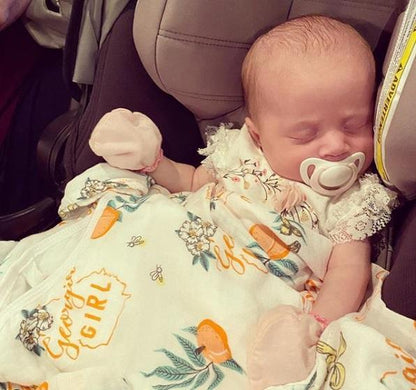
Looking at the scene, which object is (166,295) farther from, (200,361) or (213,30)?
(213,30)

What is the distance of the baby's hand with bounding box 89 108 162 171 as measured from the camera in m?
1.13

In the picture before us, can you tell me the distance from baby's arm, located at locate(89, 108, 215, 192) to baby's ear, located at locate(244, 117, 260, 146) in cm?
16

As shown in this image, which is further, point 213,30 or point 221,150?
point 221,150

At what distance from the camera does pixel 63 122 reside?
1.27m

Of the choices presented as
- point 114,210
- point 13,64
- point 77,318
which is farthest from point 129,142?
point 13,64

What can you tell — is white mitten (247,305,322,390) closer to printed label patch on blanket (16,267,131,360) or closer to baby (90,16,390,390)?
baby (90,16,390,390)

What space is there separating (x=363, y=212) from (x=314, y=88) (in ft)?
0.74

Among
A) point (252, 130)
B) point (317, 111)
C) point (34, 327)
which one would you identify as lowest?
point (34, 327)

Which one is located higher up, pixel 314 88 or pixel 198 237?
pixel 314 88

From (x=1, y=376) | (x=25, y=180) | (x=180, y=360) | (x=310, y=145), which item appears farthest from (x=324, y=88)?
(x=25, y=180)

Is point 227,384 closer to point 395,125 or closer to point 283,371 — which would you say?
point 283,371

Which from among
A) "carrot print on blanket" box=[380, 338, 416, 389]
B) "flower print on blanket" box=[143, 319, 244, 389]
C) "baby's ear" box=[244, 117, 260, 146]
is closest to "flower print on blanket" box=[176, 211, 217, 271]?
"flower print on blanket" box=[143, 319, 244, 389]

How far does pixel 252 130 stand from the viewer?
1182 mm

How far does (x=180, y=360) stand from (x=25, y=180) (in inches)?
30.1
